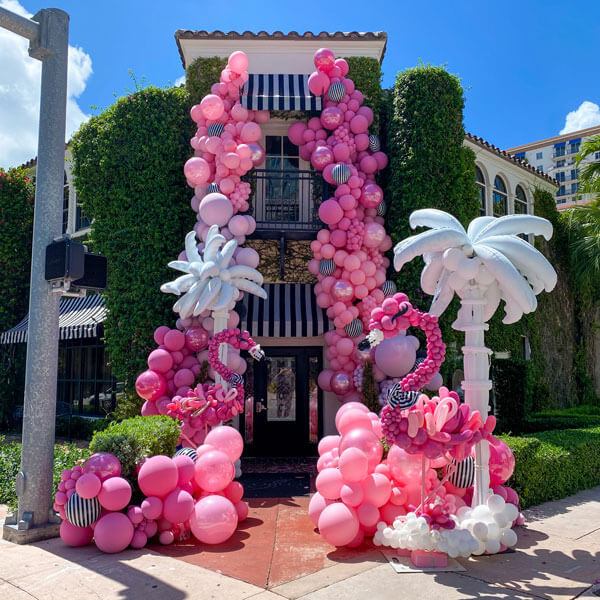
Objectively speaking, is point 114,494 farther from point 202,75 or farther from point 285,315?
point 202,75

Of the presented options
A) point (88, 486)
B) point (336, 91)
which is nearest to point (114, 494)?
point (88, 486)

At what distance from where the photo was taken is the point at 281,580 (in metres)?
5.12

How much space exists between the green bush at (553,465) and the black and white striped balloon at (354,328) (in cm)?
327

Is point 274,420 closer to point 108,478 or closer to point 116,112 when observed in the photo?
point 108,478

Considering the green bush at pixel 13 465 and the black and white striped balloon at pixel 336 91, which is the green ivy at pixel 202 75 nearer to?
the black and white striped balloon at pixel 336 91

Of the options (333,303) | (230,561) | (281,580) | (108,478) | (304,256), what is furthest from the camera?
(304,256)

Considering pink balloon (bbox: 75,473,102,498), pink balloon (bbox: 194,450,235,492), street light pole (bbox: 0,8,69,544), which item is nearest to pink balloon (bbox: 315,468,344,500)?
pink balloon (bbox: 194,450,235,492)

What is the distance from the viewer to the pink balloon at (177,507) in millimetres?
6160

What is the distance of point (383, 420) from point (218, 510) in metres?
2.07

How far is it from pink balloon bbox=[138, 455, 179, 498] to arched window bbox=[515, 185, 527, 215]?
13.8m

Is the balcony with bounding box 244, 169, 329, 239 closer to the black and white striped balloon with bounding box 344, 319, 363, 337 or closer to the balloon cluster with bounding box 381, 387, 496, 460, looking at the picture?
the black and white striped balloon with bounding box 344, 319, 363, 337

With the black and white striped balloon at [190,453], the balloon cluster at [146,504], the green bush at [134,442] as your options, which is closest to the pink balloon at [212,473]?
the balloon cluster at [146,504]

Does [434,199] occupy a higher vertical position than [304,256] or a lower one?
higher

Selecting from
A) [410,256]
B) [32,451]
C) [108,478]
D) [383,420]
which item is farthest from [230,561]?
[410,256]
